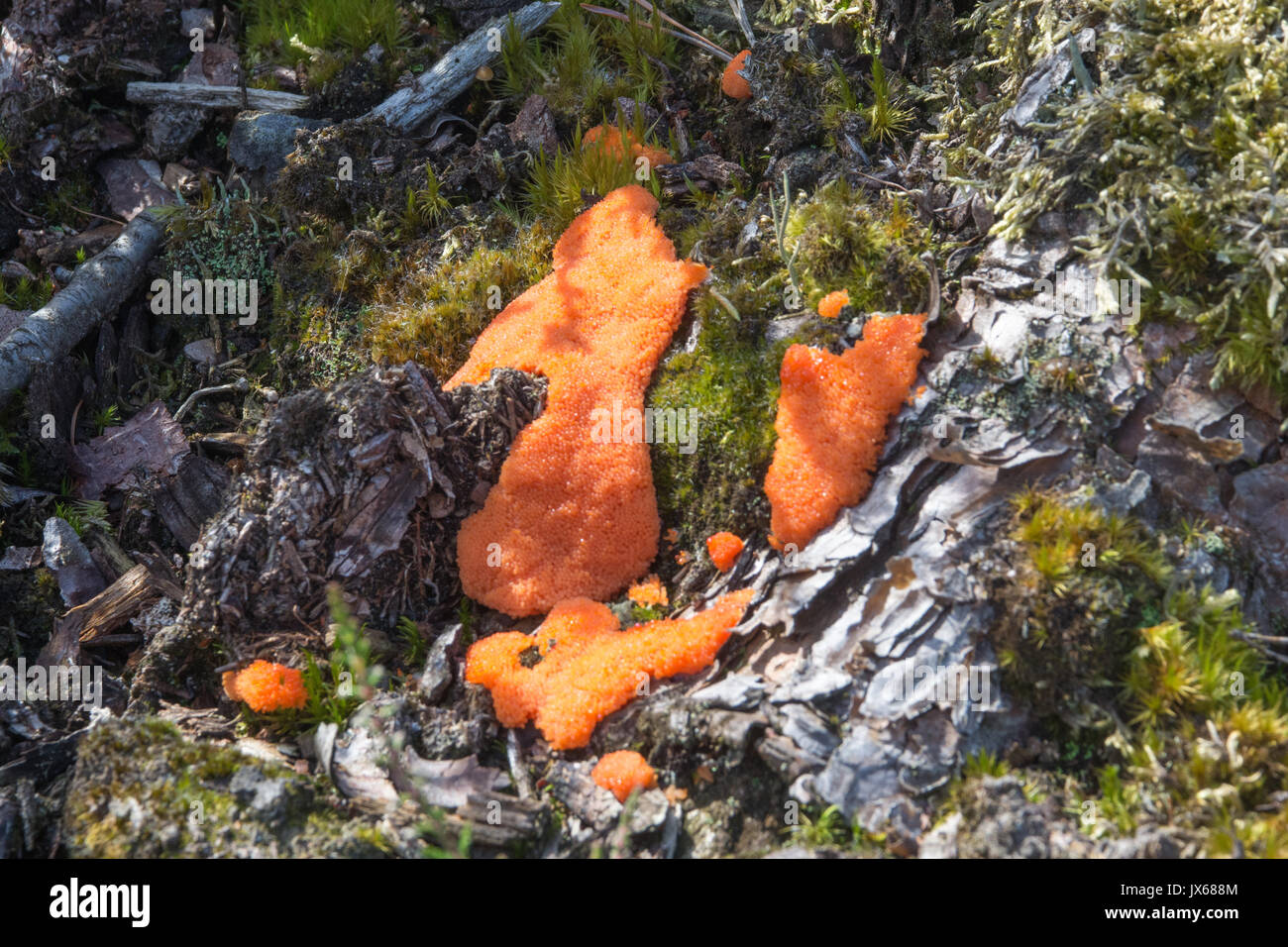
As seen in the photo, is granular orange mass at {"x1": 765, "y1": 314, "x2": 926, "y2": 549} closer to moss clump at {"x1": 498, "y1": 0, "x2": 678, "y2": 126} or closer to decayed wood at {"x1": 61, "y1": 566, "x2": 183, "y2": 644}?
moss clump at {"x1": 498, "y1": 0, "x2": 678, "y2": 126}

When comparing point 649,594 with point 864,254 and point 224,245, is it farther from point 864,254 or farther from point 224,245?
point 224,245

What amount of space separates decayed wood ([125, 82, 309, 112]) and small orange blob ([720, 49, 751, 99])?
10.9 feet

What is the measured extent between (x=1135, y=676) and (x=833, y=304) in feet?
7.98

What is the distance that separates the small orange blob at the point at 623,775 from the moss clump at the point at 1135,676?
5.73ft

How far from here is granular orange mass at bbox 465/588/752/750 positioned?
437 cm

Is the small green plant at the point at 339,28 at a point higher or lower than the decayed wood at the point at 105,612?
higher

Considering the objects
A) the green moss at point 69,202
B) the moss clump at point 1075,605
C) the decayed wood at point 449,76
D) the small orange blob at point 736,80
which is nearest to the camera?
the moss clump at point 1075,605

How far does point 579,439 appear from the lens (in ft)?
16.7

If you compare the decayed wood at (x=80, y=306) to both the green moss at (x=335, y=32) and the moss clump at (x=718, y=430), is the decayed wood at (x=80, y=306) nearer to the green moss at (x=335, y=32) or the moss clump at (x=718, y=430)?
the green moss at (x=335, y=32)

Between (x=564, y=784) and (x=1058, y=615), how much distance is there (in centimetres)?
243

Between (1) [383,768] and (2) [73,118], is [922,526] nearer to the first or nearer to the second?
(1) [383,768]

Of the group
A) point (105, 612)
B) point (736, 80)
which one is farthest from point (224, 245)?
point (736, 80)

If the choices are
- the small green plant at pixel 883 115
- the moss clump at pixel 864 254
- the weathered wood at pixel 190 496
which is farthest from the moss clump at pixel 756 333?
the weathered wood at pixel 190 496

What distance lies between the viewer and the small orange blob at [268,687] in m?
4.59
